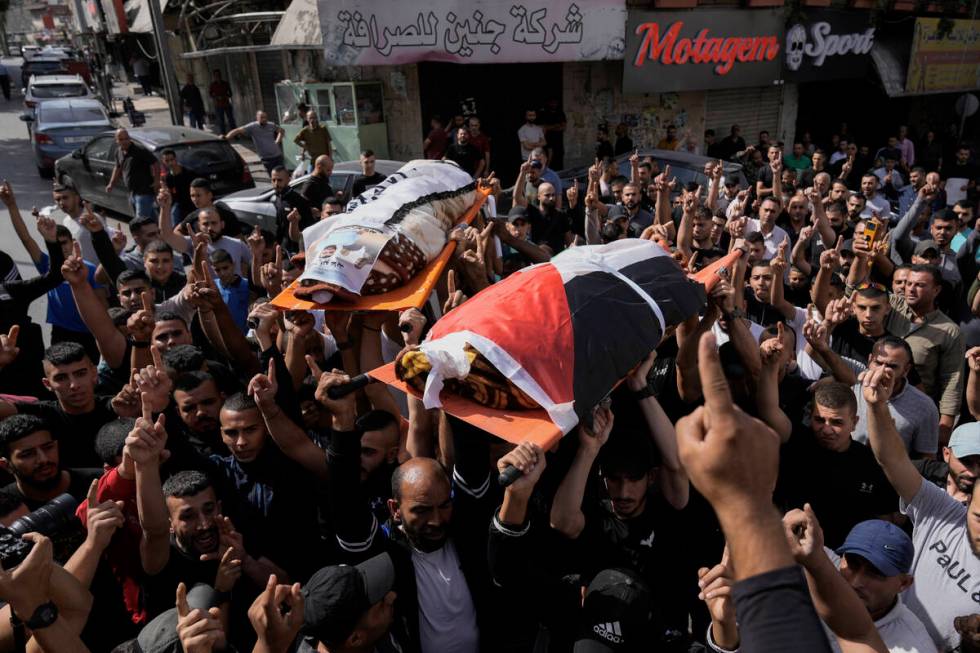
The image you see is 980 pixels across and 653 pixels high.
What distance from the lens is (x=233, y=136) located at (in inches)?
433

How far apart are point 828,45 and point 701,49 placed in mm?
3571

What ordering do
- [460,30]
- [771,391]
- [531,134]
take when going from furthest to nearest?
[531,134]
[460,30]
[771,391]

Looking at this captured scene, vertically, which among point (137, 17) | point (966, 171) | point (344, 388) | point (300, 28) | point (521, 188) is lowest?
point (966, 171)

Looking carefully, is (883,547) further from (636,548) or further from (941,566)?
(636,548)

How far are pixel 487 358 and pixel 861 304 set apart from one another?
8.59 ft

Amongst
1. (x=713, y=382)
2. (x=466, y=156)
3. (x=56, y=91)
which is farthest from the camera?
(x=56, y=91)

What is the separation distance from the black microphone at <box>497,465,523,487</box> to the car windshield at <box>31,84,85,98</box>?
20112mm

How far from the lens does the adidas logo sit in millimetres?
2201

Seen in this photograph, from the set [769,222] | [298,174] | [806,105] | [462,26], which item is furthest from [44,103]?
[806,105]

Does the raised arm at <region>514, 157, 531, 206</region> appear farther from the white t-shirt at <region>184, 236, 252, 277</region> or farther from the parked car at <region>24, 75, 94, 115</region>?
the parked car at <region>24, 75, 94, 115</region>

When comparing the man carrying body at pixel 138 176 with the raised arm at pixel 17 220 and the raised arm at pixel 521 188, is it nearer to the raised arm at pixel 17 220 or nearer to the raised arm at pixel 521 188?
the raised arm at pixel 17 220

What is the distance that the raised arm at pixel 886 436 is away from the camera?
2.53m

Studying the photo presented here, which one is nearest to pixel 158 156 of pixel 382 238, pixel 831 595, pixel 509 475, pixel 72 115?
pixel 72 115

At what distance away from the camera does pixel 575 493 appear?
252 centimetres
